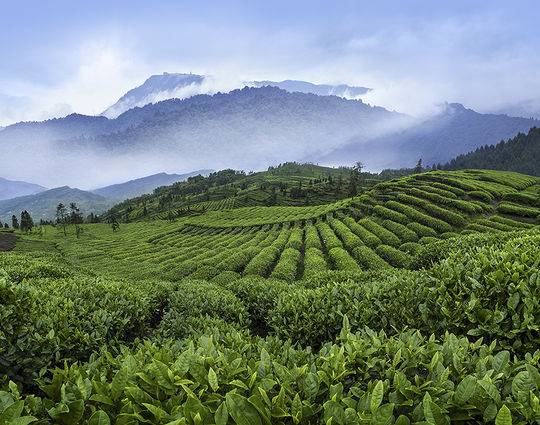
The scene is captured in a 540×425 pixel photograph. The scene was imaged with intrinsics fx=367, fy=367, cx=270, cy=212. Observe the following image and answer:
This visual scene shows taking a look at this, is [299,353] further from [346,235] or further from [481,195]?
[481,195]

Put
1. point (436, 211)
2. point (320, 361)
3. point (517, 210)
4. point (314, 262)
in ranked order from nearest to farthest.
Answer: point (320, 361)
point (314, 262)
point (517, 210)
point (436, 211)

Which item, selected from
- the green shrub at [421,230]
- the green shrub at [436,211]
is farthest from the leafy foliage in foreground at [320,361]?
the green shrub at [436,211]

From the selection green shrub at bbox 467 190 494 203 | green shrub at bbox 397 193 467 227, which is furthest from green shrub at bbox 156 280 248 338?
green shrub at bbox 467 190 494 203

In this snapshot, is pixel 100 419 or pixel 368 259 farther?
pixel 368 259

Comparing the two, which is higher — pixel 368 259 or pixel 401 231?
pixel 401 231

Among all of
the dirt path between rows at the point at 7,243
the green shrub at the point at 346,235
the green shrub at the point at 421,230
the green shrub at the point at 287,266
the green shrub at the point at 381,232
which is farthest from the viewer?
the dirt path between rows at the point at 7,243

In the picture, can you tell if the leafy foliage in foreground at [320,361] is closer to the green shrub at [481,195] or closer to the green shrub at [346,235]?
the green shrub at [346,235]

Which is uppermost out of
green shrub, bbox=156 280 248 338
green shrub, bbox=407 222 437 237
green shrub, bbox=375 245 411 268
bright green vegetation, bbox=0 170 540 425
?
bright green vegetation, bbox=0 170 540 425

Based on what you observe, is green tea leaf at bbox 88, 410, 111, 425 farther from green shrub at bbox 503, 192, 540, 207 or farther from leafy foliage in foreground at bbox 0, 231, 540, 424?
green shrub at bbox 503, 192, 540, 207

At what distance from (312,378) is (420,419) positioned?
1.24 m

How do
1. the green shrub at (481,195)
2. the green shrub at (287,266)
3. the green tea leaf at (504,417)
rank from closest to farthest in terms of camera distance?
the green tea leaf at (504,417)
the green shrub at (287,266)
the green shrub at (481,195)

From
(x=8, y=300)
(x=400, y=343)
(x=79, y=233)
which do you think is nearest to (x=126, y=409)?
(x=400, y=343)

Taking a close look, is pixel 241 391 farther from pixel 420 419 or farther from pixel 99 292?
pixel 99 292

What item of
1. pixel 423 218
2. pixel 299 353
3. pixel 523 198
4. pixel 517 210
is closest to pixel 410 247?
pixel 423 218
